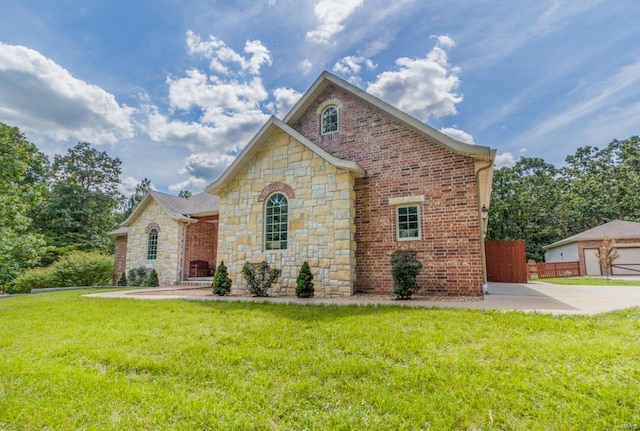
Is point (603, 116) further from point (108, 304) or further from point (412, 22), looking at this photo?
point (108, 304)

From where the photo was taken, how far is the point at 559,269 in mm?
23578

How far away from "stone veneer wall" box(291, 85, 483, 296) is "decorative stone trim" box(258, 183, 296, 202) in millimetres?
2098

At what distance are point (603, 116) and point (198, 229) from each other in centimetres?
1746

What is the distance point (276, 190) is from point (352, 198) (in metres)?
2.57

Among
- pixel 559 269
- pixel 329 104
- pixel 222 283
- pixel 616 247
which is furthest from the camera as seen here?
pixel 559 269

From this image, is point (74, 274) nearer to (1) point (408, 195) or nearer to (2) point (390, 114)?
(1) point (408, 195)

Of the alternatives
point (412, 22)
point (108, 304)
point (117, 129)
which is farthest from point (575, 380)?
point (117, 129)

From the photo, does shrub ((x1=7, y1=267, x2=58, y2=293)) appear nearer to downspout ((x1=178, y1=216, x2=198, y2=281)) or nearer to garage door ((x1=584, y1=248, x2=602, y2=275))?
downspout ((x1=178, y1=216, x2=198, y2=281))

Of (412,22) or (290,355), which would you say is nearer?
(290,355)

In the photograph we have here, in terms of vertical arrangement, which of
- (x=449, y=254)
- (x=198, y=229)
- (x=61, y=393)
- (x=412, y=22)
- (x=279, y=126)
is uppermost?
(x=412, y=22)

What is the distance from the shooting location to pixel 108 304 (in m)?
8.12

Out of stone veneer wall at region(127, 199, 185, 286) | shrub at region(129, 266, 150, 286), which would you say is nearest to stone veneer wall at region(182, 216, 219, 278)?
stone veneer wall at region(127, 199, 185, 286)

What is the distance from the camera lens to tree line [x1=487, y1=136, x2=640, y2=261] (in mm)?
32844

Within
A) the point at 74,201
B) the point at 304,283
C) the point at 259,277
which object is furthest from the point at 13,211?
the point at 74,201
